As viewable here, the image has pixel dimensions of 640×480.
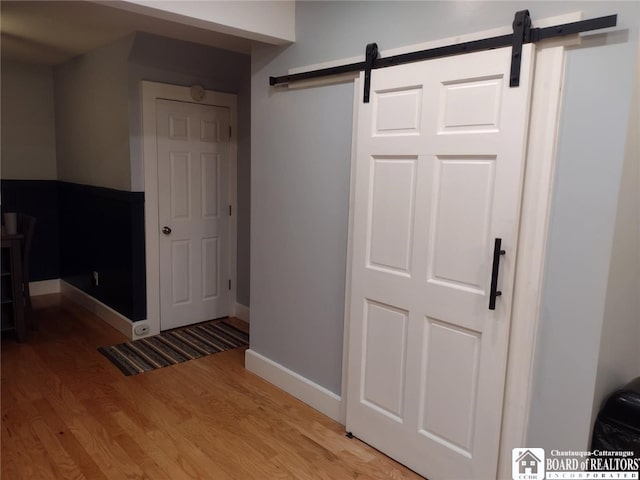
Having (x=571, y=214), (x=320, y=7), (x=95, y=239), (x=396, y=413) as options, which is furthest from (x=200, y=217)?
(x=571, y=214)

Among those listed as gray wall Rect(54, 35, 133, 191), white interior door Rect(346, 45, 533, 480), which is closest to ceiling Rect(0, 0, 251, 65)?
gray wall Rect(54, 35, 133, 191)

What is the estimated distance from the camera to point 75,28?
3.26 metres

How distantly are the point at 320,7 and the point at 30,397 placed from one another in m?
2.85

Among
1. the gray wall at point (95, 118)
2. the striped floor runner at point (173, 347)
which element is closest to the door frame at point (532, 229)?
the striped floor runner at point (173, 347)

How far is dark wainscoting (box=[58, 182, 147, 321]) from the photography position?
3.66 meters

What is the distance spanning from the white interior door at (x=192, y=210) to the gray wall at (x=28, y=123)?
1928 millimetres

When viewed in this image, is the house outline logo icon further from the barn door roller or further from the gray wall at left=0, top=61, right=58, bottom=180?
the gray wall at left=0, top=61, right=58, bottom=180

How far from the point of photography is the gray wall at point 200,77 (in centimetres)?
349

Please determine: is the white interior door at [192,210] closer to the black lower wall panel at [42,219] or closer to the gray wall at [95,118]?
the gray wall at [95,118]

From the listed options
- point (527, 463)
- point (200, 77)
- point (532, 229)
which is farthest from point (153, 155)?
point (527, 463)

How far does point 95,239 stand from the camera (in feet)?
13.7

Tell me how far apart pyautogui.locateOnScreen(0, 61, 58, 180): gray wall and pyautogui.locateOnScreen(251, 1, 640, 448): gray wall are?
2990 mm

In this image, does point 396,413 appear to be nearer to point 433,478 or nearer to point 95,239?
point 433,478

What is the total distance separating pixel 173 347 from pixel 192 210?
116cm
